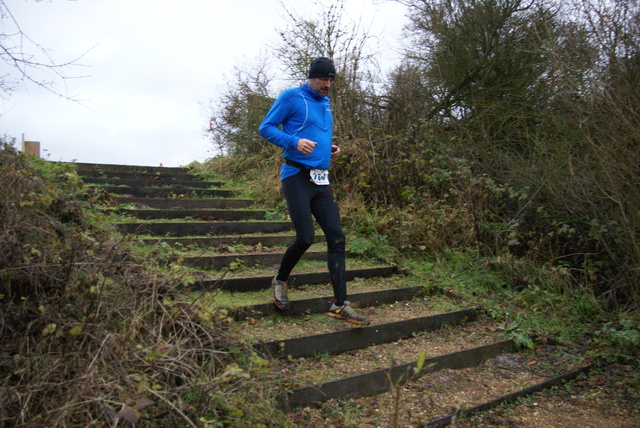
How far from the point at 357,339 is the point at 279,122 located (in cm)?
197

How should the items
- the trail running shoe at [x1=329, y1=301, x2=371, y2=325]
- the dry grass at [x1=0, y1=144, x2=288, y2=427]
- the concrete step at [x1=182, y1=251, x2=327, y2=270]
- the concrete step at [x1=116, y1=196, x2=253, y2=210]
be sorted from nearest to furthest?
the dry grass at [x1=0, y1=144, x2=288, y2=427], the trail running shoe at [x1=329, y1=301, x2=371, y2=325], the concrete step at [x1=182, y1=251, x2=327, y2=270], the concrete step at [x1=116, y1=196, x2=253, y2=210]

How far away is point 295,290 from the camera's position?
16.9 feet

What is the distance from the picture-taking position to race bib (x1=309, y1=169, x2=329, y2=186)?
4129 mm

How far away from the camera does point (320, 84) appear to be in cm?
414

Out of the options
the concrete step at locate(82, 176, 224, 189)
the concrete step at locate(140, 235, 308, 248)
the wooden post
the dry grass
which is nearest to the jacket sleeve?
the dry grass

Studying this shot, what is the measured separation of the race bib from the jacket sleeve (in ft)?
0.91

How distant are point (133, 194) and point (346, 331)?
5.00 meters

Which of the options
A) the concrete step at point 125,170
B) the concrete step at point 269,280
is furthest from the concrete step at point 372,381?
the concrete step at point 125,170

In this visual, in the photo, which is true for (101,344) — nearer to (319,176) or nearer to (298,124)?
(319,176)

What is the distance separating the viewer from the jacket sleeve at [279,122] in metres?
4.01

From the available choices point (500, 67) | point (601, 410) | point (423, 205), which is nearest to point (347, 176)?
point (423, 205)

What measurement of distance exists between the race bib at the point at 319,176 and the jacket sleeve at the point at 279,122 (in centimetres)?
28

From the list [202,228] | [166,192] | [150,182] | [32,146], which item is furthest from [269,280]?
[32,146]

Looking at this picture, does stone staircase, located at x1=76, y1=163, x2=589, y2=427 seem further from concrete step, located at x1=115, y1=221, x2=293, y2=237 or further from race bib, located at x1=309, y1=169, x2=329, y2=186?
race bib, located at x1=309, y1=169, x2=329, y2=186
